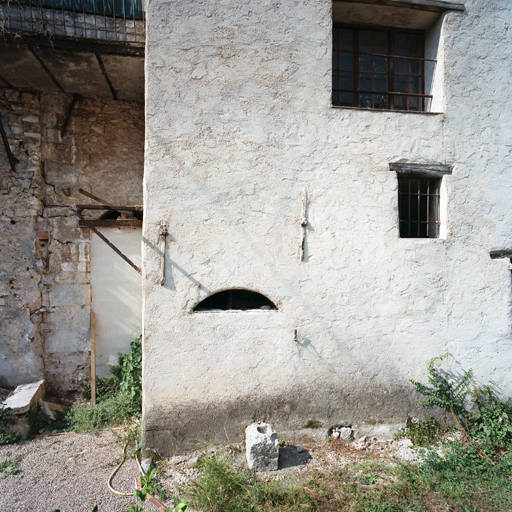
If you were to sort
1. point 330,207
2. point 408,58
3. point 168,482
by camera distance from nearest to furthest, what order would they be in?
point 168,482 < point 330,207 < point 408,58

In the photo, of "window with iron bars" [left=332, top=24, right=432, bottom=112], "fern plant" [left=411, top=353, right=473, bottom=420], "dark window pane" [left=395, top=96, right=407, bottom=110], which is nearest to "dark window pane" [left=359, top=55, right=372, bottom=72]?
"window with iron bars" [left=332, top=24, right=432, bottom=112]

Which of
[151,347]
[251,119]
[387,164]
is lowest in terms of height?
[151,347]

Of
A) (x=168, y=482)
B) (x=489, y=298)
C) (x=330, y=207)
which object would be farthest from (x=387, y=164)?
(x=168, y=482)

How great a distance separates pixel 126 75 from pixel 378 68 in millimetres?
3770

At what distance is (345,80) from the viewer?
4727 millimetres

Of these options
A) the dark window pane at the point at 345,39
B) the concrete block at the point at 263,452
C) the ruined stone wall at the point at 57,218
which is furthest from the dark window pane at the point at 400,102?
the concrete block at the point at 263,452

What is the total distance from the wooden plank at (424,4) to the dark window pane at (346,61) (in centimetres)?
60

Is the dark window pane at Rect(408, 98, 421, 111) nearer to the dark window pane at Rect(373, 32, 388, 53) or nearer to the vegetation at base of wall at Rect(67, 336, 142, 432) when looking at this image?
the dark window pane at Rect(373, 32, 388, 53)

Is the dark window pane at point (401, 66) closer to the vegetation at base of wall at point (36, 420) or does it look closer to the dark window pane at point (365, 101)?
the dark window pane at point (365, 101)

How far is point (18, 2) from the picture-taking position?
4289 millimetres

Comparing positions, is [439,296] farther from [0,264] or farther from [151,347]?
[0,264]

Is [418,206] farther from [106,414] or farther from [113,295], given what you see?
[106,414]

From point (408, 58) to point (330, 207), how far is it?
255cm

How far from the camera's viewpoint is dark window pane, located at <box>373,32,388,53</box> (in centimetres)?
481
